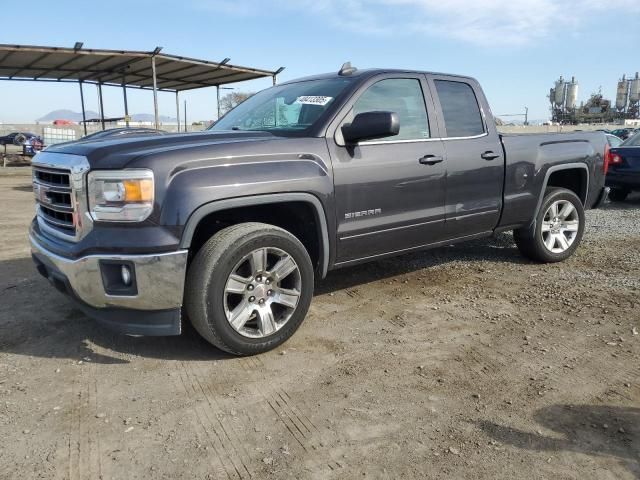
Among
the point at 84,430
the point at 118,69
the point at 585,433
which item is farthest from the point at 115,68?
the point at 585,433

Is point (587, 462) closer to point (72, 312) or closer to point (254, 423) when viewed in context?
point (254, 423)

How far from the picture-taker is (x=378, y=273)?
529cm

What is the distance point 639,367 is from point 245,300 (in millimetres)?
2487

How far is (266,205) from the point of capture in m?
3.54

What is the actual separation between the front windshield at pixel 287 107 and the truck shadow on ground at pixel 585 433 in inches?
93.6

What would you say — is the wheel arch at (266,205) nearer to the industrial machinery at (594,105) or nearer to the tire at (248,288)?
the tire at (248,288)

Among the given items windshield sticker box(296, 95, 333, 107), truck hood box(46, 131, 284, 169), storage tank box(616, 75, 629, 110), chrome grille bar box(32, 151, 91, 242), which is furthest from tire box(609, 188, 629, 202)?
storage tank box(616, 75, 629, 110)

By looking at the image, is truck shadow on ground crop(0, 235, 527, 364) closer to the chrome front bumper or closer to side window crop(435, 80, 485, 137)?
the chrome front bumper

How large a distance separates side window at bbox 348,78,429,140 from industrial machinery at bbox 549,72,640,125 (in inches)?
2520

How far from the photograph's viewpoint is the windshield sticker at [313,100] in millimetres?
3926

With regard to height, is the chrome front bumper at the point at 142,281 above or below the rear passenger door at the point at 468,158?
below

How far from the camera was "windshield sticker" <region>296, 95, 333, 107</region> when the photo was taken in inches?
155

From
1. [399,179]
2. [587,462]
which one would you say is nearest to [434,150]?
[399,179]

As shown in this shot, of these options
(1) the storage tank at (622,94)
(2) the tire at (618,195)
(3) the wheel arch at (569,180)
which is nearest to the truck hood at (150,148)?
(3) the wheel arch at (569,180)
